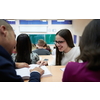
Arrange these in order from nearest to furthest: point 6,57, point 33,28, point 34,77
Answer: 1. point 6,57
2. point 34,77
3. point 33,28

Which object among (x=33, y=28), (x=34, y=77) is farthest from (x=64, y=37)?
(x=33, y=28)

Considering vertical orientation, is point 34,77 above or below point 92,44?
below

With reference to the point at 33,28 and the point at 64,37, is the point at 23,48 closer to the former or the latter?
the point at 64,37

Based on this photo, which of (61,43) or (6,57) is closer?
(6,57)

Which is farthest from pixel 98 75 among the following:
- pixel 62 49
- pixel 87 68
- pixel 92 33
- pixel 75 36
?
pixel 75 36

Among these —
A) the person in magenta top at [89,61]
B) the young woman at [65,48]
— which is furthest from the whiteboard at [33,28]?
the person in magenta top at [89,61]

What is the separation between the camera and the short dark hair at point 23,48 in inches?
53.2

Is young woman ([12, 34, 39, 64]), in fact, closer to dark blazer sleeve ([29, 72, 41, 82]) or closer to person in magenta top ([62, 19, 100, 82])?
dark blazer sleeve ([29, 72, 41, 82])

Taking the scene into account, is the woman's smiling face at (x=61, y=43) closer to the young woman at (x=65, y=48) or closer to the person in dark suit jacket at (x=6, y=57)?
the young woman at (x=65, y=48)

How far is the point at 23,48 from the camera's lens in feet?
4.54

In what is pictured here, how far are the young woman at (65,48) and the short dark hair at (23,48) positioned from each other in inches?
16.3

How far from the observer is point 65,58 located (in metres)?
1.56

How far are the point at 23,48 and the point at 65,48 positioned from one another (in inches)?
22.9

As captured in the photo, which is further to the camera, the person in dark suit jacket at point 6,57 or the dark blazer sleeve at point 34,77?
the dark blazer sleeve at point 34,77
